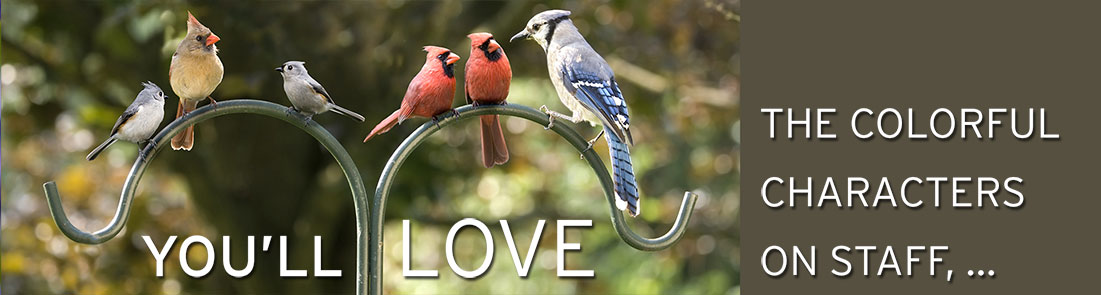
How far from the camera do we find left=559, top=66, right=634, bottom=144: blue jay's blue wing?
1.81 m

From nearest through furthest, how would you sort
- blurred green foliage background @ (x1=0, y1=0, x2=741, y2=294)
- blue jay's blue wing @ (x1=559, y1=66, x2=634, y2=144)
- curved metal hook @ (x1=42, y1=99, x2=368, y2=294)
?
curved metal hook @ (x1=42, y1=99, x2=368, y2=294) < blue jay's blue wing @ (x1=559, y1=66, x2=634, y2=144) < blurred green foliage background @ (x1=0, y1=0, x2=741, y2=294)

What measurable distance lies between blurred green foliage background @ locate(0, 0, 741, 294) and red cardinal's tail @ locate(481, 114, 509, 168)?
42.4 inches

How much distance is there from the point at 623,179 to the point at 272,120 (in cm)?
295

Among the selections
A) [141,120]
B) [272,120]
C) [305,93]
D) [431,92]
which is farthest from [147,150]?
[272,120]

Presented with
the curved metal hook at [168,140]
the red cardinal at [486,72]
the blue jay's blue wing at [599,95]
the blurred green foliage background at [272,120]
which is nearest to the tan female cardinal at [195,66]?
the curved metal hook at [168,140]

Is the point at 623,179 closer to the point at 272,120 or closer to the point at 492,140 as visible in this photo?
the point at 492,140

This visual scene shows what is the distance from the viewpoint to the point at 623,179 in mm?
1771

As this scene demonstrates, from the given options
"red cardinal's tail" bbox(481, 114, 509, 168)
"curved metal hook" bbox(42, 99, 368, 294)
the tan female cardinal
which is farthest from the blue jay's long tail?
the tan female cardinal

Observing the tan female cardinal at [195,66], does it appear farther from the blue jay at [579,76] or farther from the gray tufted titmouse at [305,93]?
the blue jay at [579,76]

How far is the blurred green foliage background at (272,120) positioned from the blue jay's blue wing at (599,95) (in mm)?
1002

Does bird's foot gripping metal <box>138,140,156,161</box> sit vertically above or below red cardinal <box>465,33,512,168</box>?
below

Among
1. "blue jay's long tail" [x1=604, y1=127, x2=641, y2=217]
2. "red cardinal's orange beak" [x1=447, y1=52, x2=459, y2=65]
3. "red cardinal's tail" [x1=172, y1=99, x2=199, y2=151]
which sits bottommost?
"blue jay's long tail" [x1=604, y1=127, x2=641, y2=217]

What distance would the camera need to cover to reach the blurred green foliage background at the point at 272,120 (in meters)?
3.82

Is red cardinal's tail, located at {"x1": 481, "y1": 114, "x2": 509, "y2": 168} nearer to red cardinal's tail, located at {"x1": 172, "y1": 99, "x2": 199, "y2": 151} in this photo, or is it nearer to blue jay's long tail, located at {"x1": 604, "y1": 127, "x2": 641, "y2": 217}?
blue jay's long tail, located at {"x1": 604, "y1": 127, "x2": 641, "y2": 217}
